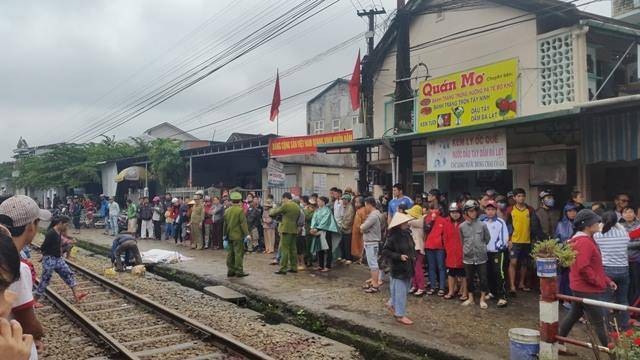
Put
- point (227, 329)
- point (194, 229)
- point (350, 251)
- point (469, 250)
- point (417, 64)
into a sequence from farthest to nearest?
point (194, 229)
point (417, 64)
point (350, 251)
point (469, 250)
point (227, 329)

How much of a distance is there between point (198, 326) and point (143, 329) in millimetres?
943

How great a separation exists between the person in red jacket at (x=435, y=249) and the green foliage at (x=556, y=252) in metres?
3.39

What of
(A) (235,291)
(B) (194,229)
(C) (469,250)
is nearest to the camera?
(C) (469,250)

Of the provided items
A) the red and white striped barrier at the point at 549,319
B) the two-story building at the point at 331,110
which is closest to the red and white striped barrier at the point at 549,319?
the red and white striped barrier at the point at 549,319

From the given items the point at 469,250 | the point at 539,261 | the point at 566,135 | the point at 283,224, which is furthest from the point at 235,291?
the point at 566,135

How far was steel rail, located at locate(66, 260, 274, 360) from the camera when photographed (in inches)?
239

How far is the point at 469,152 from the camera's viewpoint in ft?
35.0

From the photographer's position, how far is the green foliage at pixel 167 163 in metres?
23.8

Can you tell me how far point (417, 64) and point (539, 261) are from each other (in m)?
10.1

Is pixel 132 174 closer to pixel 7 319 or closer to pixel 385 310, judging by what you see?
pixel 385 310

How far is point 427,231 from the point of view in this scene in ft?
29.7

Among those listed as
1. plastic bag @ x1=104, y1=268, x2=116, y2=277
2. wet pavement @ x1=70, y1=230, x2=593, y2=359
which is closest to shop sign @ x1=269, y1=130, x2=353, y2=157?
wet pavement @ x1=70, y1=230, x2=593, y2=359

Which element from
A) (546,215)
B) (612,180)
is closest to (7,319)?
(546,215)

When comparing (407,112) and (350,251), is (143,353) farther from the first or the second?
(407,112)
